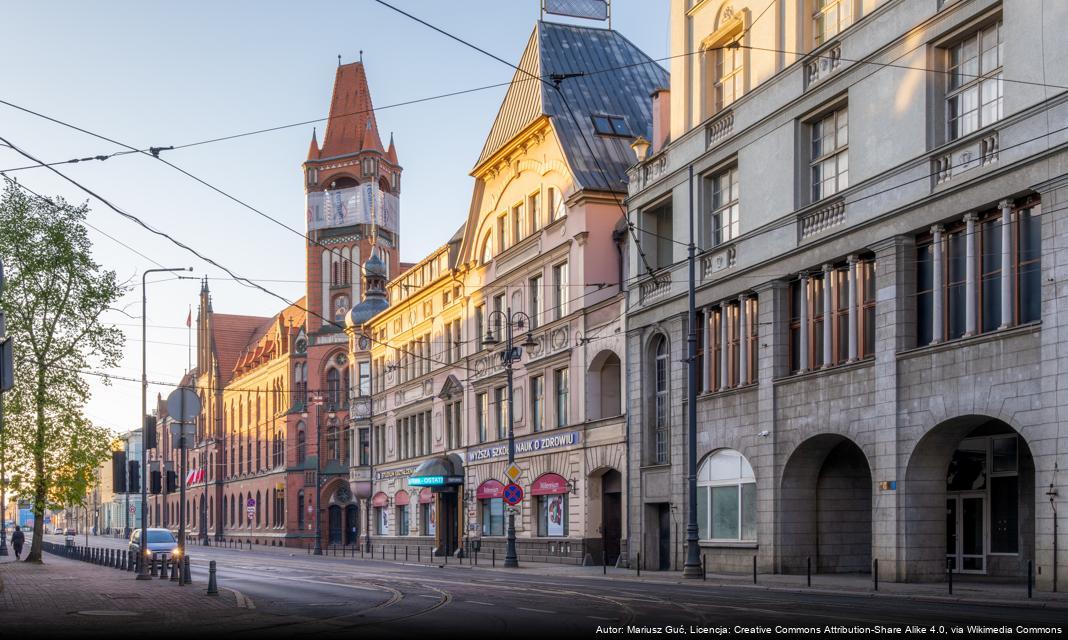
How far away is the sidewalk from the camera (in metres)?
18.0

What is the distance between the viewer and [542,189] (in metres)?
52.0

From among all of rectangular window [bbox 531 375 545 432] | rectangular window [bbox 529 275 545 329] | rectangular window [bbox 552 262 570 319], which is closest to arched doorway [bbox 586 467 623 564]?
rectangular window [bbox 531 375 545 432]

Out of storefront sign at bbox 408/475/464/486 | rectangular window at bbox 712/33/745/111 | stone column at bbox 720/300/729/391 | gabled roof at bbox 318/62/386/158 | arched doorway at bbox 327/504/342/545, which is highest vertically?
gabled roof at bbox 318/62/386/158

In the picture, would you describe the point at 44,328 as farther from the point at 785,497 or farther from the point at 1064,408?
the point at 1064,408

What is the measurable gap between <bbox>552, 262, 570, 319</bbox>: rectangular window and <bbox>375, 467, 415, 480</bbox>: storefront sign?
20072 millimetres

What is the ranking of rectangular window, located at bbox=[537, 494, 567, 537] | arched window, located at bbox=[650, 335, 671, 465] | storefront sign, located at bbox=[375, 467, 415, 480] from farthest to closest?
storefront sign, located at bbox=[375, 467, 415, 480], rectangular window, located at bbox=[537, 494, 567, 537], arched window, located at bbox=[650, 335, 671, 465]

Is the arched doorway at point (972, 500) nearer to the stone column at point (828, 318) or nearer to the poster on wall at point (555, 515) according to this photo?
the stone column at point (828, 318)

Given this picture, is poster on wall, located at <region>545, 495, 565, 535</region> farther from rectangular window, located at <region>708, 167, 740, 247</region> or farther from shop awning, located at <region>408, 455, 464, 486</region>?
rectangular window, located at <region>708, 167, 740, 247</region>

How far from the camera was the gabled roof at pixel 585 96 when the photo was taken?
49.7 m

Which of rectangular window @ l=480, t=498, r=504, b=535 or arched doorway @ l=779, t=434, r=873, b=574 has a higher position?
arched doorway @ l=779, t=434, r=873, b=574

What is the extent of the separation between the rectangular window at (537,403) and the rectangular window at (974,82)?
→ 25337mm

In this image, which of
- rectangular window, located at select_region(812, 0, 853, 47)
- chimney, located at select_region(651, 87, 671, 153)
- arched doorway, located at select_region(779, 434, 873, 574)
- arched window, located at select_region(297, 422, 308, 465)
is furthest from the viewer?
arched window, located at select_region(297, 422, 308, 465)

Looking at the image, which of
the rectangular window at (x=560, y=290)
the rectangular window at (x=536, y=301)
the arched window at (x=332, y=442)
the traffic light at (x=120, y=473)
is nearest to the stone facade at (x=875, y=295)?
the rectangular window at (x=560, y=290)

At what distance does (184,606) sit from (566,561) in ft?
89.0
